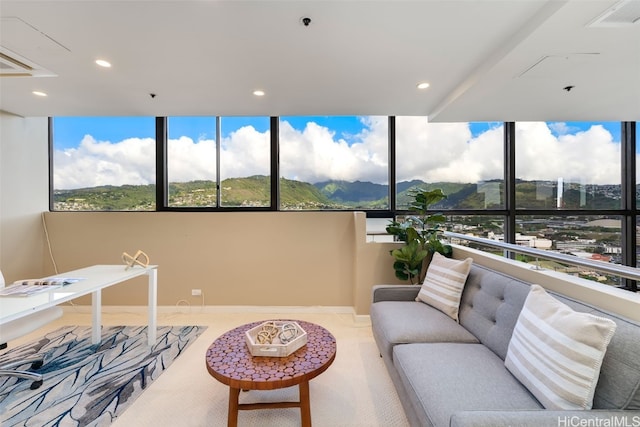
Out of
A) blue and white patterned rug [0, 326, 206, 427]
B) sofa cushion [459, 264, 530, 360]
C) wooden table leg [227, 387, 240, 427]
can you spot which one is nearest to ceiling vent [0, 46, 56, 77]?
blue and white patterned rug [0, 326, 206, 427]

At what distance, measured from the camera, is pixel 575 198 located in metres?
3.87

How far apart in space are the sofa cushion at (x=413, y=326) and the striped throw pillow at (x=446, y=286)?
6 centimetres

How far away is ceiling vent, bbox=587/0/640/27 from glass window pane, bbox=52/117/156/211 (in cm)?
444

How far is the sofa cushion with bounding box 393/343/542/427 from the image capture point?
1.17 metres

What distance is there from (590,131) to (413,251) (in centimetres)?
346

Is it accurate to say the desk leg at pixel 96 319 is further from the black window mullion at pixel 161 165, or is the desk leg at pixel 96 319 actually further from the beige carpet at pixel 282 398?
the black window mullion at pixel 161 165

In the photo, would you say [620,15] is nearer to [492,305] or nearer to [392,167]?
[492,305]

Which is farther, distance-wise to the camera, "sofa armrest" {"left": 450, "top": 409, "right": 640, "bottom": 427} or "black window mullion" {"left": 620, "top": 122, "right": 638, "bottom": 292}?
"black window mullion" {"left": 620, "top": 122, "right": 638, "bottom": 292}

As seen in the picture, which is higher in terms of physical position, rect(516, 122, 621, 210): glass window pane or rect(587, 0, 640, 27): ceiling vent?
rect(587, 0, 640, 27): ceiling vent

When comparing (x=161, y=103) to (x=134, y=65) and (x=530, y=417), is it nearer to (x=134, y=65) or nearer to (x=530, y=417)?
(x=134, y=65)

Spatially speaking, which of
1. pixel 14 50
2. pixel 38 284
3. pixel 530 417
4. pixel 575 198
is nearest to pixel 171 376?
pixel 38 284

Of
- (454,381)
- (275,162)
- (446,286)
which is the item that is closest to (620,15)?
(446,286)

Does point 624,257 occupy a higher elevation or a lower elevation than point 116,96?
lower

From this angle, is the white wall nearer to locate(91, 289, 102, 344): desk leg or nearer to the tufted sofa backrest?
locate(91, 289, 102, 344): desk leg
